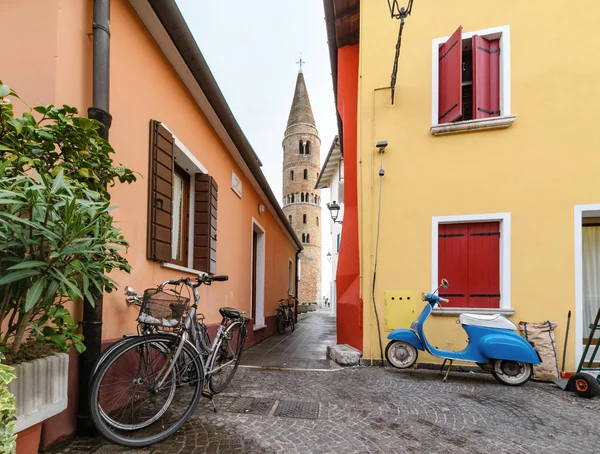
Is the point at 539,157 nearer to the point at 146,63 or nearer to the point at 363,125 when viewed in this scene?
the point at 363,125

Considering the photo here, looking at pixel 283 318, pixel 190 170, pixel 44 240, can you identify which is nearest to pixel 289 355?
pixel 190 170

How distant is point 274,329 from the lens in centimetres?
995

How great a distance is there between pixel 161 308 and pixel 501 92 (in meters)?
5.70

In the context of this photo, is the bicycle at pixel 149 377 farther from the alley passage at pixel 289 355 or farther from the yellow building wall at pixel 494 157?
the yellow building wall at pixel 494 157

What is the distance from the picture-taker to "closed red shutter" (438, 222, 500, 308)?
5270 millimetres

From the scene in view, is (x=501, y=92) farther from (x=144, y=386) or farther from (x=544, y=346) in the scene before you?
(x=144, y=386)

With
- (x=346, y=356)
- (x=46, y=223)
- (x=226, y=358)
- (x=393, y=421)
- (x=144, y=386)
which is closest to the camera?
(x=46, y=223)

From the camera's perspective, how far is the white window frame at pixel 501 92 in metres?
5.36

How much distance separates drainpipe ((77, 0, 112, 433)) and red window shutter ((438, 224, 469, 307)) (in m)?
4.54

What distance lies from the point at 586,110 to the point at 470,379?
4.15 metres

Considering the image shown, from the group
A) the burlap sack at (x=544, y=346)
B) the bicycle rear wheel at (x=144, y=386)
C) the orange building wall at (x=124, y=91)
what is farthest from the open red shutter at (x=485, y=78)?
the bicycle rear wheel at (x=144, y=386)

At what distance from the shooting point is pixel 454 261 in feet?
17.7

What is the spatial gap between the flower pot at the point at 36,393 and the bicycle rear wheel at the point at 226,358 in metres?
1.18

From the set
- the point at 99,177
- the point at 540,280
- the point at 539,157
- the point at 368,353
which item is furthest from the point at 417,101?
the point at 99,177
